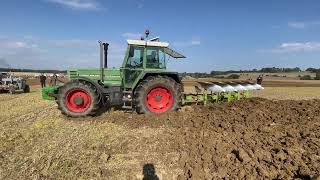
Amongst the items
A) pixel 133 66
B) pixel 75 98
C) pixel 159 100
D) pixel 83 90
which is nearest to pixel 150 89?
pixel 159 100

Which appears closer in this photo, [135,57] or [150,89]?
[150,89]

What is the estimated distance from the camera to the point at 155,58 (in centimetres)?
1388

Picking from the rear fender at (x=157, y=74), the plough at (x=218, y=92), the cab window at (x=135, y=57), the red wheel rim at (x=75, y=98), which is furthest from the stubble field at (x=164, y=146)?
the plough at (x=218, y=92)

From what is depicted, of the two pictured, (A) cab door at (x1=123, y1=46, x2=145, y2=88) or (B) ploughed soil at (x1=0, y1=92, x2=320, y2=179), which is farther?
(A) cab door at (x1=123, y1=46, x2=145, y2=88)

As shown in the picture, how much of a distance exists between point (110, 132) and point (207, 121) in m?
3.17

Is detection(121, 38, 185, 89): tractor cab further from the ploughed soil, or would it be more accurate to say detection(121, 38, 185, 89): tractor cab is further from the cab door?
the ploughed soil

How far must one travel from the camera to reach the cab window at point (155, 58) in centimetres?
1378

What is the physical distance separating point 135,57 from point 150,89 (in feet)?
4.12

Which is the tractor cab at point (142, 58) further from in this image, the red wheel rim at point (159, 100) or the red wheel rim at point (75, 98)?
the red wheel rim at point (75, 98)

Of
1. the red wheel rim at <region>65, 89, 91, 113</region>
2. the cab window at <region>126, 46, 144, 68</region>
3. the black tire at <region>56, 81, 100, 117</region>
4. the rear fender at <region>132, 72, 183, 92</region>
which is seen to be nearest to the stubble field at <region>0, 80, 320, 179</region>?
the black tire at <region>56, 81, 100, 117</region>

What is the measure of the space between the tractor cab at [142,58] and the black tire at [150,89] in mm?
320

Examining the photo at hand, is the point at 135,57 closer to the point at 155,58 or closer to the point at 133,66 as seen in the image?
the point at 133,66

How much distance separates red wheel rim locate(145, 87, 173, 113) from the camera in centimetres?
1358

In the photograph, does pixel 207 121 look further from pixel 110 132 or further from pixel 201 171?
pixel 201 171
